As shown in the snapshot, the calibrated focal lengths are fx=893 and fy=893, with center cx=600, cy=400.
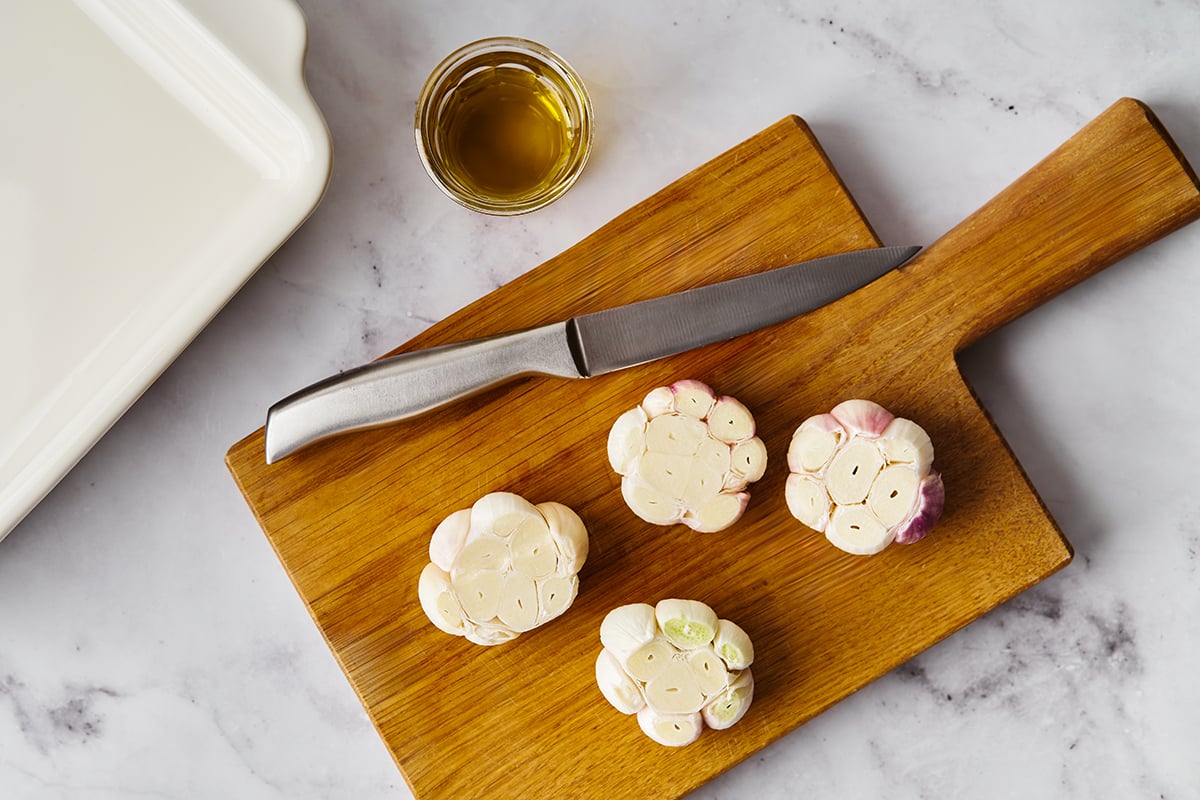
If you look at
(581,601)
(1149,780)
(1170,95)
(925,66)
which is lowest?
(1149,780)

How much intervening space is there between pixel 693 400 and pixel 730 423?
5 cm

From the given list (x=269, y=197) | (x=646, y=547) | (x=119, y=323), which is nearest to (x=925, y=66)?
(x=646, y=547)

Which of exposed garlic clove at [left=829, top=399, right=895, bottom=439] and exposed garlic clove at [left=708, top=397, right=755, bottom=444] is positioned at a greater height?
exposed garlic clove at [left=708, top=397, right=755, bottom=444]

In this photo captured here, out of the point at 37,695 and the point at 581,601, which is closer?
the point at 581,601

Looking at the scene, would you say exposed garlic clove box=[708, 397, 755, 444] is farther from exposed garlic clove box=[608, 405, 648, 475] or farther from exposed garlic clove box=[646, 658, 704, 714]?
exposed garlic clove box=[646, 658, 704, 714]

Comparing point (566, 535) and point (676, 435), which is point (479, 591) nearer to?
point (566, 535)

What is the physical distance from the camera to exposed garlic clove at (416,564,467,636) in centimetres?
93

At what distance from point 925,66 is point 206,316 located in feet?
2.88

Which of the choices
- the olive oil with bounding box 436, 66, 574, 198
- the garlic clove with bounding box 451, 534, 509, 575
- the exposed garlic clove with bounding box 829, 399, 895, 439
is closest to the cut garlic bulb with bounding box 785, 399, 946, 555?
the exposed garlic clove with bounding box 829, 399, 895, 439

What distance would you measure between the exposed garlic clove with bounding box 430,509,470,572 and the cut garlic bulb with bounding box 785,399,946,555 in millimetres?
353

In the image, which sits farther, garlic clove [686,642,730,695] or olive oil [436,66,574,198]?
olive oil [436,66,574,198]

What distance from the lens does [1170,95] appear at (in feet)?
3.42

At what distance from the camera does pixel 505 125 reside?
1.04 m

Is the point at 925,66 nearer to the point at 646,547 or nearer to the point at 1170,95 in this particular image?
the point at 1170,95
